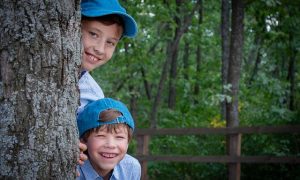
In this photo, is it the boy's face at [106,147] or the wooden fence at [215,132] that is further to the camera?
the wooden fence at [215,132]

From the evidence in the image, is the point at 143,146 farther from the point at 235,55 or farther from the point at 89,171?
the point at 89,171

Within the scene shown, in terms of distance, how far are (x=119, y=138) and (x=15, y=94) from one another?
0.88 metres

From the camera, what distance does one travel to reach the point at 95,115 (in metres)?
2.39

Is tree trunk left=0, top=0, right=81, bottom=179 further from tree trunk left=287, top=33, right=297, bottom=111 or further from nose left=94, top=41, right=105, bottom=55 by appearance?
tree trunk left=287, top=33, right=297, bottom=111

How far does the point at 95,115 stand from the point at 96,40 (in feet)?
1.34

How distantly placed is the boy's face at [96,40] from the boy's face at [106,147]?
381mm

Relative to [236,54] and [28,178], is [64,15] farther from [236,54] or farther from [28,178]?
[236,54]

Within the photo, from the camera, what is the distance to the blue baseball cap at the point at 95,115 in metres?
2.40

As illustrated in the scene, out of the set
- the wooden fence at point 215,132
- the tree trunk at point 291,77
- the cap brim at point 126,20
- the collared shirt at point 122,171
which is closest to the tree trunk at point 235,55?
the wooden fence at point 215,132

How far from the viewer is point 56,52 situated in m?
1.78

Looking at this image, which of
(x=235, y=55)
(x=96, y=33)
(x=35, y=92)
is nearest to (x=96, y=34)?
(x=96, y=33)

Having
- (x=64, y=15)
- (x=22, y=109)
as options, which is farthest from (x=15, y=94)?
(x=64, y=15)

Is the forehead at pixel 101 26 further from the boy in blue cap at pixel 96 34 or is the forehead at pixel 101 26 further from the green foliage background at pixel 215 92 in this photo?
the green foliage background at pixel 215 92

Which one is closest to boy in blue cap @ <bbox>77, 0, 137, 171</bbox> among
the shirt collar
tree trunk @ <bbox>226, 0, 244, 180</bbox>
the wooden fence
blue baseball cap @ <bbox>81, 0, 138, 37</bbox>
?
blue baseball cap @ <bbox>81, 0, 138, 37</bbox>
